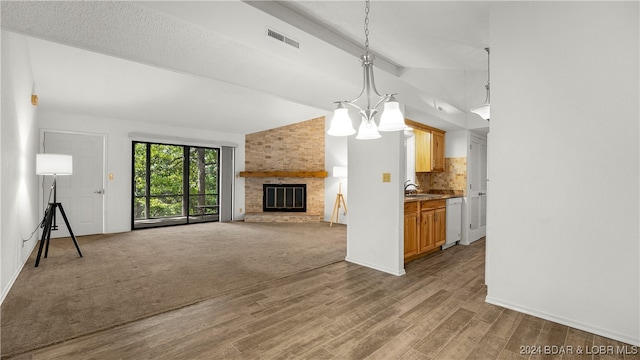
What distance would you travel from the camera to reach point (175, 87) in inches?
187

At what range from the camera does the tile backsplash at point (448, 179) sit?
5.25 metres

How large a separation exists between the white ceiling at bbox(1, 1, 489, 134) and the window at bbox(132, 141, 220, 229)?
7.73 ft

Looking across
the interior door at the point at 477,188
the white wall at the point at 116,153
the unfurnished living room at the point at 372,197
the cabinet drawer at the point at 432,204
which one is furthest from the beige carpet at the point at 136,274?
the interior door at the point at 477,188

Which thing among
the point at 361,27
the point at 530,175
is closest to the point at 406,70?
the point at 361,27

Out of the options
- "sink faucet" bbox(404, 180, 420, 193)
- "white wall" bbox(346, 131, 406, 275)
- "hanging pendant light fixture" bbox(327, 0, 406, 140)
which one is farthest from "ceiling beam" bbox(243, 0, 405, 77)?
"sink faucet" bbox(404, 180, 420, 193)

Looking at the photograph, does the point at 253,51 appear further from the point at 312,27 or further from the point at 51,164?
the point at 51,164

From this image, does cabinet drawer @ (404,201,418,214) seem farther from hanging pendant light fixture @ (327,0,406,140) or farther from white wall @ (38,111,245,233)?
white wall @ (38,111,245,233)

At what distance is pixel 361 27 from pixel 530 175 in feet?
6.48

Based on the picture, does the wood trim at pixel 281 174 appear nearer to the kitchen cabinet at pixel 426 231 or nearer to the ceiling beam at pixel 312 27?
the kitchen cabinet at pixel 426 231

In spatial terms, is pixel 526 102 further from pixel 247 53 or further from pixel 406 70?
pixel 247 53

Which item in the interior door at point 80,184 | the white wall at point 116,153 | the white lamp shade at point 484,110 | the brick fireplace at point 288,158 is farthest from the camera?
the brick fireplace at point 288,158

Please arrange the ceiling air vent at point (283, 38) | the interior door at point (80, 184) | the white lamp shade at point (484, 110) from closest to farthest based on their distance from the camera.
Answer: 1. the ceiling air vent at point (283, 38)
2. the white lamp shade at point (484, 110)
3. the interior door at point (80, 184)

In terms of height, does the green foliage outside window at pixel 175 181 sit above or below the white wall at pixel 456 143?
below

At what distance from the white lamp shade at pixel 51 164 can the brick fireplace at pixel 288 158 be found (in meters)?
4.24
